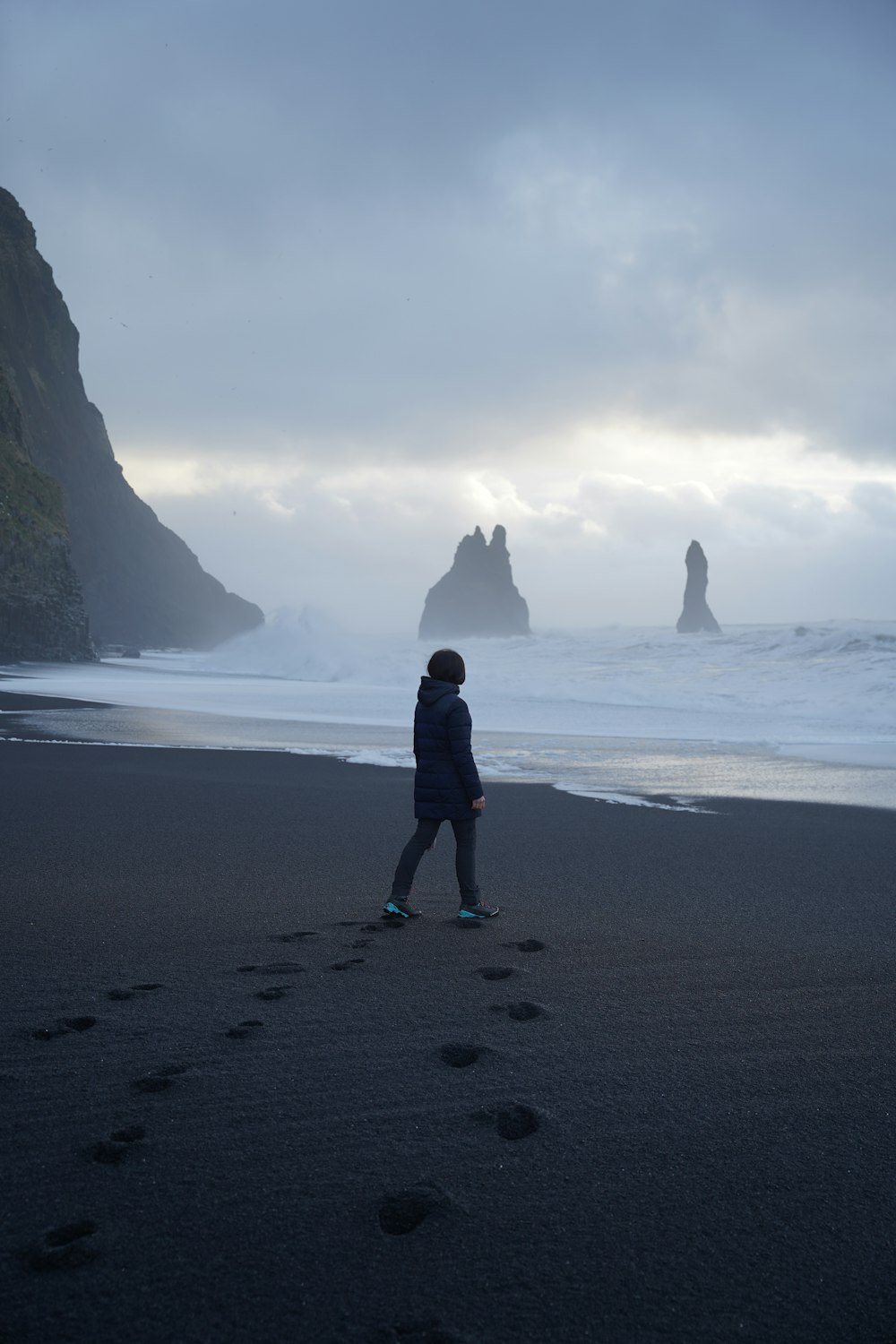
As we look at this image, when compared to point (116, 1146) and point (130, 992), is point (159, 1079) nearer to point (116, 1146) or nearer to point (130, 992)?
point (116, 1146)

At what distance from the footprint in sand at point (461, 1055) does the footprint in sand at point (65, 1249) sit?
1.38 m

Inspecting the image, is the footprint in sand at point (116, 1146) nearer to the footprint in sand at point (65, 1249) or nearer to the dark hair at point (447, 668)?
the footprint in sand at point (65, 1249)

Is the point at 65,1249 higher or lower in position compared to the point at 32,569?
lower

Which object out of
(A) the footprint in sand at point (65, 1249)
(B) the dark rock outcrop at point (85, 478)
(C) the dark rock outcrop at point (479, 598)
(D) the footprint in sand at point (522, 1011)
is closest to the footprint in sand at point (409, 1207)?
(A) the footprint in sand at point (65, 1249)

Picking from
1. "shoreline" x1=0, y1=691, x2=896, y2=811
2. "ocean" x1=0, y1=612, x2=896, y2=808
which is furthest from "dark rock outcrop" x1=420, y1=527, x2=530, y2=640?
"shoreline" x1=0, y1=691, x2=896, y2=811

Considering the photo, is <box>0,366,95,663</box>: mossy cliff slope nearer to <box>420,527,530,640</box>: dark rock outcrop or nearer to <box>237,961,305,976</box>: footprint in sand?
<box>237,961,305,976</box>: footprint in sand

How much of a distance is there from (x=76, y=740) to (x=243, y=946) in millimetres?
10366

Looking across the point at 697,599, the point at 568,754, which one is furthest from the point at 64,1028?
the point at 697,599

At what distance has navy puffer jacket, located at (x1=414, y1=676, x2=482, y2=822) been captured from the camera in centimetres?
526

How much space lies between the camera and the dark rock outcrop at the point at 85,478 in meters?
76.4

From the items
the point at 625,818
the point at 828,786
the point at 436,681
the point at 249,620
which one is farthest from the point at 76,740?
the point at 249,620

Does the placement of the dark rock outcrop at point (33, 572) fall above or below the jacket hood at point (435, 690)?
above

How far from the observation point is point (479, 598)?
498 feet

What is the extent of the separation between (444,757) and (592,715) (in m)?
16.6
